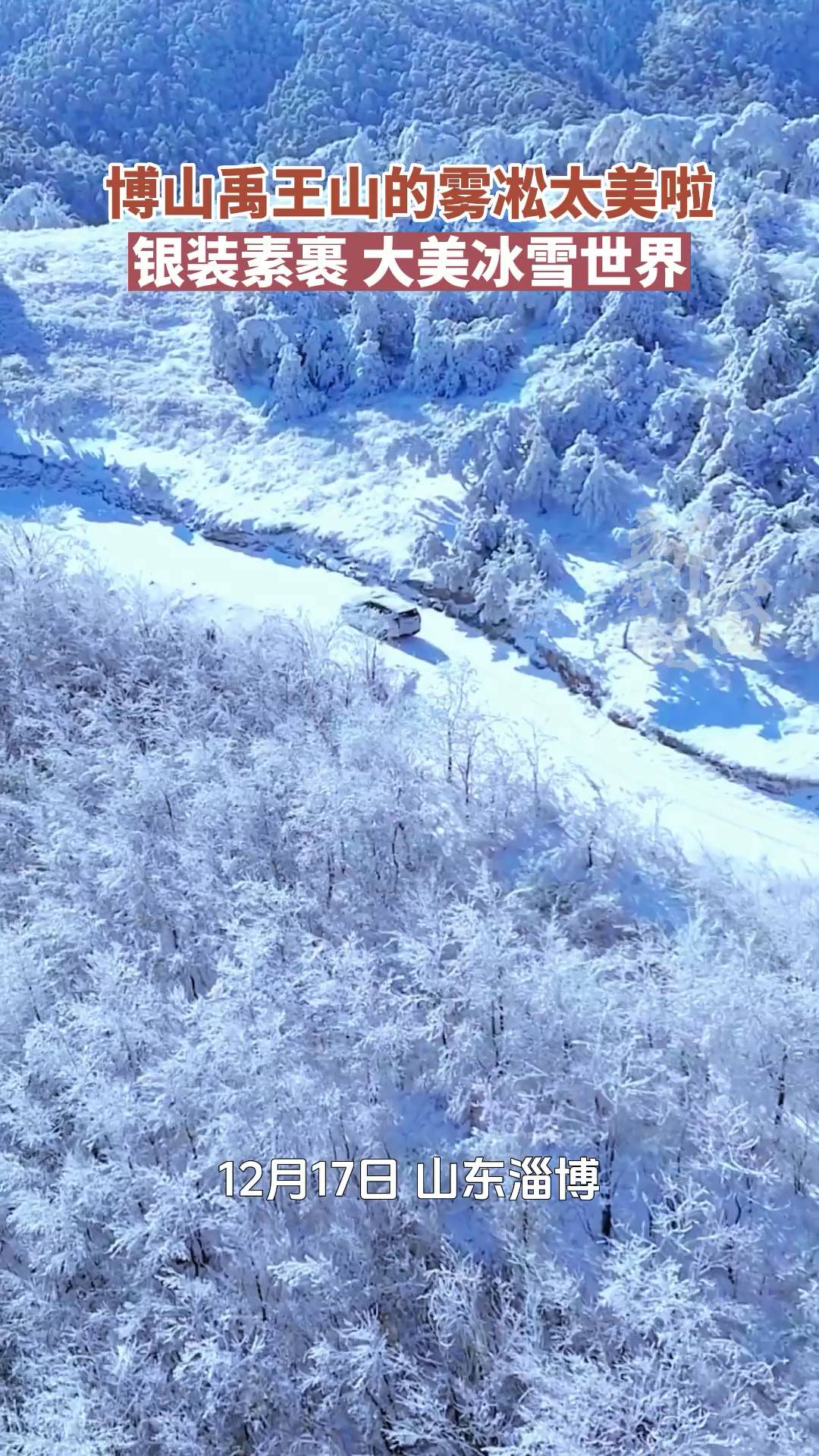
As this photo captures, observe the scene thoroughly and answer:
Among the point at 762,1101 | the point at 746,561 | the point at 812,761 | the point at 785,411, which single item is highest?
the point at 785,411

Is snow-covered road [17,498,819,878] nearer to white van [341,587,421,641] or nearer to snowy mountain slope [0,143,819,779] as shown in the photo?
white van [341,587,421,641]

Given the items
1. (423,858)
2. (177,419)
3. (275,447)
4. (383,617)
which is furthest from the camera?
(177,419)

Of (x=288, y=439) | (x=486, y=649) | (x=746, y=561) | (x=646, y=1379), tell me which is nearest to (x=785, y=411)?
(x=746, y=561)

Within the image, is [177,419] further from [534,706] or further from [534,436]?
[534,706]

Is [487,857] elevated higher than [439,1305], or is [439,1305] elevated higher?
[487,857]

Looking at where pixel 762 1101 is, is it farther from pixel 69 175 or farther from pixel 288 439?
pixel 69 175

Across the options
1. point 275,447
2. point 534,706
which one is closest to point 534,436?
point 275,447
